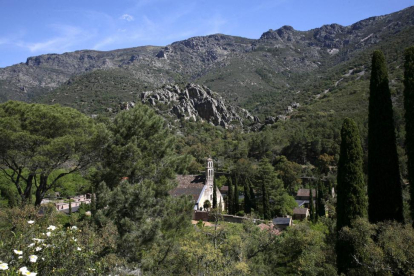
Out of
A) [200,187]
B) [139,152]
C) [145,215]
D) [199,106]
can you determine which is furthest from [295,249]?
[199,106]

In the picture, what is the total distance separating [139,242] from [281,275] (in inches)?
401

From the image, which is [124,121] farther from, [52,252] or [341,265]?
[341,265]

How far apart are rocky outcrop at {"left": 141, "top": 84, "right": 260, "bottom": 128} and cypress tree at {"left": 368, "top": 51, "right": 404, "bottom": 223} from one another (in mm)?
83729

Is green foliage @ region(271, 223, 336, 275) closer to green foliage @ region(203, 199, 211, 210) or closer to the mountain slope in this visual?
green foliage @ region(203, 199, 211, 210)

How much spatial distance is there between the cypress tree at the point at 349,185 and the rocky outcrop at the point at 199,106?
8356cm

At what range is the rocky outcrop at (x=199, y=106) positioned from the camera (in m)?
95.2

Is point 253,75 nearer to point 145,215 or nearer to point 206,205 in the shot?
point 206,205

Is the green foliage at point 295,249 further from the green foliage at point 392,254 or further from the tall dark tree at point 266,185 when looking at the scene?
the tall dark tree at point 266,185

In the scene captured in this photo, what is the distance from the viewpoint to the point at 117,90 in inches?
4018

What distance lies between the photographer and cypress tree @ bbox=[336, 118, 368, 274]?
1055cm


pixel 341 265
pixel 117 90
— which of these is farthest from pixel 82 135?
pixel 117 90

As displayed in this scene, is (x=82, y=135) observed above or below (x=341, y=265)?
above

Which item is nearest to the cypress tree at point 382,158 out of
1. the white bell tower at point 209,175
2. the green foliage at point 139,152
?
the green foliage at point 139,152

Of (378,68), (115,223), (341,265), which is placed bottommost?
(341,265)
